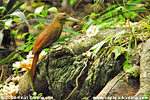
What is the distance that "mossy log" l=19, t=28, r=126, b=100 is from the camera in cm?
236

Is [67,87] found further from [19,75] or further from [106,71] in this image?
[19,75]

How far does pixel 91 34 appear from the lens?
286 cm

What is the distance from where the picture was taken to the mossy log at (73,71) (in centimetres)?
236

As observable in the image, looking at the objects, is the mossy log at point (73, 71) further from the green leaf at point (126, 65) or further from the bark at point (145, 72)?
the bark at point (145, 72)

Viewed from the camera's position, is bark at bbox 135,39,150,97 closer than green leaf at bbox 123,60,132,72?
Yes

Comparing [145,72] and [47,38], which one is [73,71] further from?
[145,72]

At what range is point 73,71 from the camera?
8.27 ft

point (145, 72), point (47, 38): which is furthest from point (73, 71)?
point (145, 72)

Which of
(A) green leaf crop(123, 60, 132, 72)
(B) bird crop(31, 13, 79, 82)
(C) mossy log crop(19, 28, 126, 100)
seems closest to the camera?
(A) green leaf crop(123, 60, 132, 72)

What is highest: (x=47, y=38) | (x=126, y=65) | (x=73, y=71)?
(x=47, y=38)

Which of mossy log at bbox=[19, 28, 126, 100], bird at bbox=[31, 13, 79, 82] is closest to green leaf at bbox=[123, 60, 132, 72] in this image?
mossy log at bbox=[19, 28, 126, 100]

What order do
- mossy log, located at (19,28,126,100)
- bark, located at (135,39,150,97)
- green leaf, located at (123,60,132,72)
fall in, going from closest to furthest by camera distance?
bark, located at (135,39,150,97), green leaf, located at (123,60,132,72), mossy log, located at (19,28,126,100)

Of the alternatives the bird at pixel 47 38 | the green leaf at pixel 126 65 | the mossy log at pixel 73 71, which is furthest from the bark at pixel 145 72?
the bird at pixel 47 38

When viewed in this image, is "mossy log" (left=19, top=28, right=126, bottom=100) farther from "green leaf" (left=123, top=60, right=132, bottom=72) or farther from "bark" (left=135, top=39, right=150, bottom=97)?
"bark" (left=135, top=39, right=150, bottom=97)
